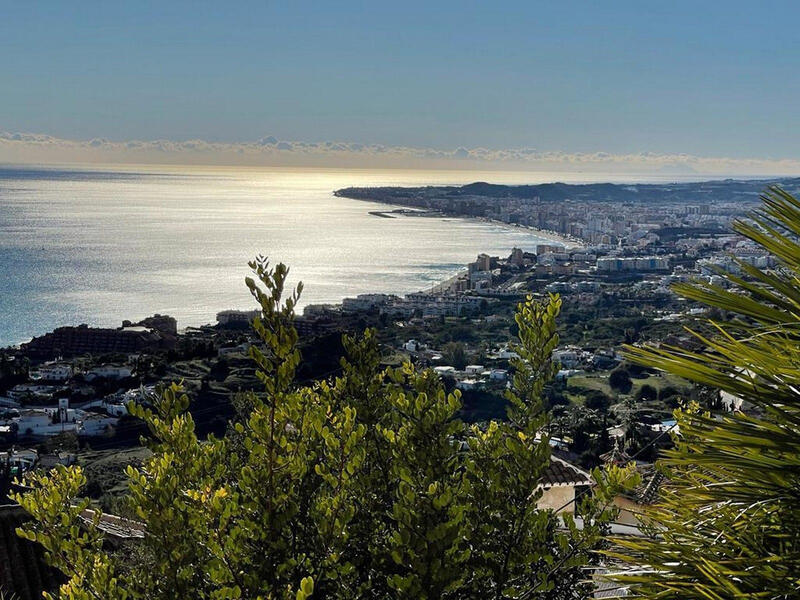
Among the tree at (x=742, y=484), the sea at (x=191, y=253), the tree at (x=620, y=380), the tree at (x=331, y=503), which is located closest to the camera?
the tree at (x=742, y=484)

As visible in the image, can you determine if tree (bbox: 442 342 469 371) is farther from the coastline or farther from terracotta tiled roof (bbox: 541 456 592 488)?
the coastline

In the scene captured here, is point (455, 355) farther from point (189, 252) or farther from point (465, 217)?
point (465, 217)

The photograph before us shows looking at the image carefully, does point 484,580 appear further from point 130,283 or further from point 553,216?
point 553,216

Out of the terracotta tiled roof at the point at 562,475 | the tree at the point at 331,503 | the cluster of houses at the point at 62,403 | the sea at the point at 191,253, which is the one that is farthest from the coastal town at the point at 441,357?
the sea at the point at 191,253

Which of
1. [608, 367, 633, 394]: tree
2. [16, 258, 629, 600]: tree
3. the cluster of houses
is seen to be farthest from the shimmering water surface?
[16, 258, 629, 600]: tree

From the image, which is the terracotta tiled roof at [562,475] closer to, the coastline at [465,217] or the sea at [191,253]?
the sea at [191,253]

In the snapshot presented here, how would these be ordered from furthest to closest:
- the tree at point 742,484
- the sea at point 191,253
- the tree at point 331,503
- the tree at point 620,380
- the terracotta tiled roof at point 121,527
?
the sea at point 191,253
the tree at point 620,380
the terracotta tiled roof at point 121,527
the tree at point 331,503
the tree at point 742,484
